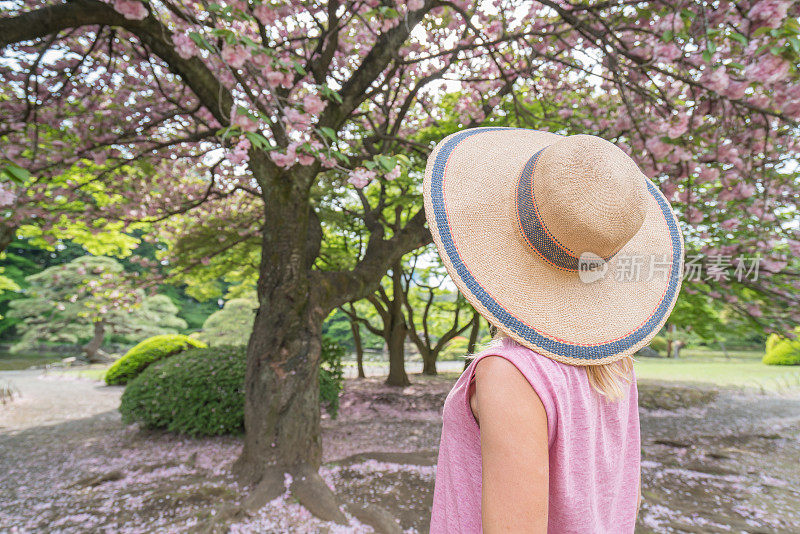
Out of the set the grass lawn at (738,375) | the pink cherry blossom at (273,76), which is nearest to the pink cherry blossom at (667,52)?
the pink cherry blossom at (273,76)

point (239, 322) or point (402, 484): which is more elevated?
point (239, 322)

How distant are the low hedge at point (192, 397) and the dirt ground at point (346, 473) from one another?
0.86 ft

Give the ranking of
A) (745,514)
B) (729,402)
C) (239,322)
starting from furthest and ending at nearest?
(239,322), (729,402), (745,514)

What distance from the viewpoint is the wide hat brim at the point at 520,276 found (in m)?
0.83

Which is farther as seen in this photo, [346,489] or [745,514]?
[346,489]

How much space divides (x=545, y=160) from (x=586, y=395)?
0.48 m

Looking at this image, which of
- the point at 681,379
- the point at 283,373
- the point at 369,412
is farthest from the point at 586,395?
the point at 681,379

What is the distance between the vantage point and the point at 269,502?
3479 millimetres

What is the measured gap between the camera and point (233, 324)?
14.9m

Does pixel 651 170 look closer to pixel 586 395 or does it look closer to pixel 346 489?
pixel 586 395

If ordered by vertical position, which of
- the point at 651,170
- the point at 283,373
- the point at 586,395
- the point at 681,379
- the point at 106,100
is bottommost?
the point at 681,379

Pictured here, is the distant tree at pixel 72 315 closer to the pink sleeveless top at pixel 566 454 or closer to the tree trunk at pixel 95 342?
the tree trunk at pixel 95 342

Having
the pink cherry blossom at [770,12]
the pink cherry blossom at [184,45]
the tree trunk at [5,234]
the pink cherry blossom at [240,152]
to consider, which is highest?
the pink cherry blossom at [184,45]

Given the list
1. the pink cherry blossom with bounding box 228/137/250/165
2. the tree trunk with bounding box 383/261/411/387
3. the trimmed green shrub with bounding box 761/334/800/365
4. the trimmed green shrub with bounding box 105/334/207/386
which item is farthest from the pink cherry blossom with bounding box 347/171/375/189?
the trimmed green shrub with bounding box 761/334/800/365
